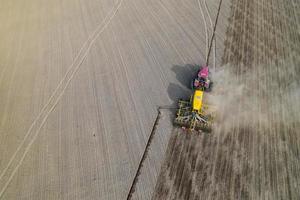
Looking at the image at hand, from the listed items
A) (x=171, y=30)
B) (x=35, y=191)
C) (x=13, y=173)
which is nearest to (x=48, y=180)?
(x=35, y=191)

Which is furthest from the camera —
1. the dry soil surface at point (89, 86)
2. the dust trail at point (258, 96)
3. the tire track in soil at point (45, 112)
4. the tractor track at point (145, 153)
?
the dust trail at point (258, 96)

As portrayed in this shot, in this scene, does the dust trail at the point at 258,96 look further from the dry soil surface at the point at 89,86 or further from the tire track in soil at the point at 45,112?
the tire track in soil at the point at 45,112

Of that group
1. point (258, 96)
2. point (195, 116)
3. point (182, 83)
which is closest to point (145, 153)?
point (195, 116)

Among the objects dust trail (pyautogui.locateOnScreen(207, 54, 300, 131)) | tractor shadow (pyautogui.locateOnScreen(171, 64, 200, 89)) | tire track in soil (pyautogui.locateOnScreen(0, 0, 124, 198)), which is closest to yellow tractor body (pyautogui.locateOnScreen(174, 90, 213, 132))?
dust trail (pyautogui.locateOnScreen(207, 54, 300, 131))

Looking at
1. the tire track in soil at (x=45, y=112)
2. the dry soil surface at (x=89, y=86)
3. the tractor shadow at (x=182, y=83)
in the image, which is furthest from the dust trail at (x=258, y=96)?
the tire track in soil at (x=45, y=112)

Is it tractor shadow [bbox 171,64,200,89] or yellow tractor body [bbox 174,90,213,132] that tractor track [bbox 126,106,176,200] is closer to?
yellow tractor body [bbox 174,90,213,132]
